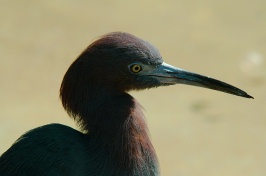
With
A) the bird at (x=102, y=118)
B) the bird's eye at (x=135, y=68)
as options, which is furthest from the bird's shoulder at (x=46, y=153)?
the bird's eye at (x=135, y=68)

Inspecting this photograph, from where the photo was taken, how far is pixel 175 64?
8.55 m

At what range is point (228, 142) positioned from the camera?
7746mm

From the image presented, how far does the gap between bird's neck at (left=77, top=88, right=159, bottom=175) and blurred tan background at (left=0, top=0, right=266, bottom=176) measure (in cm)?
249

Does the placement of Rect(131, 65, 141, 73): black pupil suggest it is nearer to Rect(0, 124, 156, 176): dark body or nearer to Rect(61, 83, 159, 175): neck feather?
Rect(61, 83, 159, 175): neck feather

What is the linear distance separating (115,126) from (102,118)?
4.1 inches

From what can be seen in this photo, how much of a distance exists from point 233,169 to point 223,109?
881mm

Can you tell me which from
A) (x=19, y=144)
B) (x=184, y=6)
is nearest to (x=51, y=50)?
(x=184, y=6)

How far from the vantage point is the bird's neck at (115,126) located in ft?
15.9

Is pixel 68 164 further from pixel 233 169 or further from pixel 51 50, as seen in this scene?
pixel 51 50

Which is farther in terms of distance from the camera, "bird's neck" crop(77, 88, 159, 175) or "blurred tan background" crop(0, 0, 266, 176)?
"blurred tan background" crop(0, 0, 266, 176)

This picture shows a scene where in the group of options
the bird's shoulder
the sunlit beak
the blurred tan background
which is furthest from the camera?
the blurred tan background

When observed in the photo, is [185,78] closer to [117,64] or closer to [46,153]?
[117,64]

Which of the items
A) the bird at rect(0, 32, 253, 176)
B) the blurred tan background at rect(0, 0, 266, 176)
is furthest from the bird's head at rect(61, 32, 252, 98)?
the blurred tan background at rect(0, 0, 266, 176)

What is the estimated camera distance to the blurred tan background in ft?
25.1
